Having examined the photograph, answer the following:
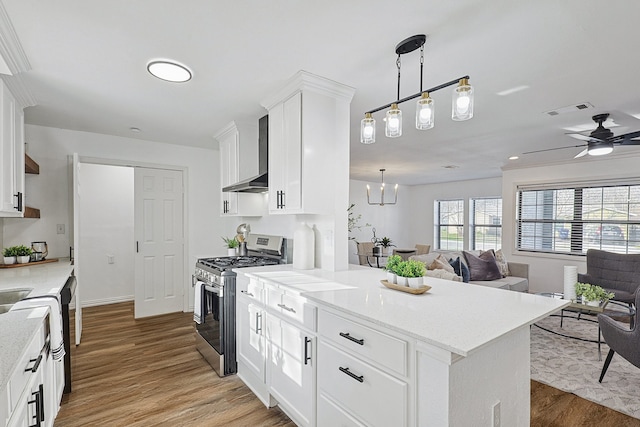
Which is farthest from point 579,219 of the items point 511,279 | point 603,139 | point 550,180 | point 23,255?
point 23,255

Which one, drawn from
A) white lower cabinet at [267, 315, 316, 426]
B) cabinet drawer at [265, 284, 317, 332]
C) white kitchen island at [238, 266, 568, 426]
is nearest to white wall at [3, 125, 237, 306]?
cabinet drawer at [265, 284, 317, 332]

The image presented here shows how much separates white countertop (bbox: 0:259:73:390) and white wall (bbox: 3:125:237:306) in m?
0.69

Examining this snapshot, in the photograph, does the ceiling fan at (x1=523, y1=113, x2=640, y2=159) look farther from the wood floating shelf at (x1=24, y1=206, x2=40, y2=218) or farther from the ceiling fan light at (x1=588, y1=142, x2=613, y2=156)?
the wood floating shelf at (x1=24, y1=206, x2=40, y2=218)

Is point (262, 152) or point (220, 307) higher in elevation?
point (262, 152)

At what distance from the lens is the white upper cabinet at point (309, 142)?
7.78ft

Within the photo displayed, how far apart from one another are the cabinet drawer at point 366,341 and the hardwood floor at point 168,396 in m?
0.95

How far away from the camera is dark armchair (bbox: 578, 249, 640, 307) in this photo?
4.07m

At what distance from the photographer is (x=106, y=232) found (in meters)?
5.01

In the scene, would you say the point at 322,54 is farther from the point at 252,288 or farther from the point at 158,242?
the point at 158,242

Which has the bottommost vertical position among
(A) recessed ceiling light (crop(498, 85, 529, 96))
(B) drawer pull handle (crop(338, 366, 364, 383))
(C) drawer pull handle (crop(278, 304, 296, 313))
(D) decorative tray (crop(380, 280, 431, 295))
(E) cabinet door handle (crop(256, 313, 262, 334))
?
(E) cabinet door handle (crop(256, 313, 262, 334))

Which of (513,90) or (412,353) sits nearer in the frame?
(412,353)

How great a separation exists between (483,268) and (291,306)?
393 centimetres

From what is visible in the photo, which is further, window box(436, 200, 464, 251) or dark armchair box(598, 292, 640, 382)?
window box(436, 200, 464, 251)

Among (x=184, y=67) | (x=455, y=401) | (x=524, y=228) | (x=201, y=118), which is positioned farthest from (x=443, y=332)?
(x=524, y=228)
